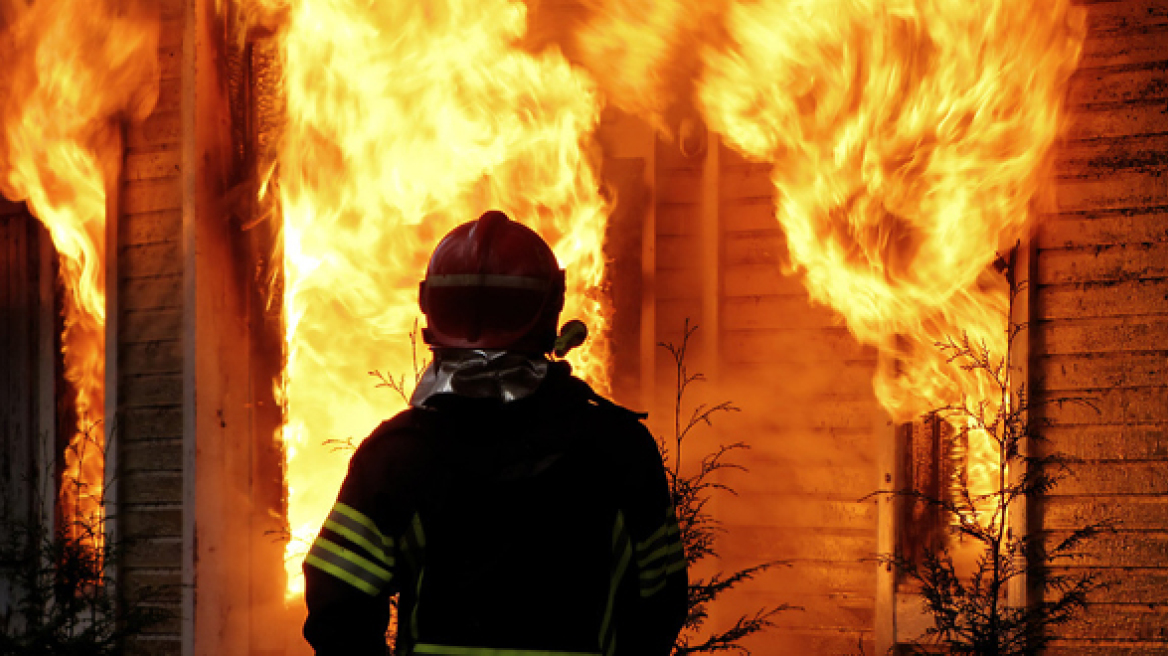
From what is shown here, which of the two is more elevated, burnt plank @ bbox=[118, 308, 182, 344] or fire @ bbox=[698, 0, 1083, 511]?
fire @ bbox=[698, 0, 1083, 511]

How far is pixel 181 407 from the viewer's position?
698 centimetres

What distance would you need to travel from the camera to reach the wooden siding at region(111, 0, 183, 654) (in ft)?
23.0

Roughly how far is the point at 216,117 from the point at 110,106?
0.65m

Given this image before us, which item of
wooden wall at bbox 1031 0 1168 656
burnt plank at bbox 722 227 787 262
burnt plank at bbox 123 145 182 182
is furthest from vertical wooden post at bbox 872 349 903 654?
burnt plank at bbox 123 145 182 182

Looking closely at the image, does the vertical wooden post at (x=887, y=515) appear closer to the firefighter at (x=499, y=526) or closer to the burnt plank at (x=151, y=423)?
the firefighter at (x=499, y=526)

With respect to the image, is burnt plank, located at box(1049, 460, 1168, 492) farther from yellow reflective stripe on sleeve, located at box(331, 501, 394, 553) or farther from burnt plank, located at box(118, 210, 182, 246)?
burnt plank, located at box(118, 210, 182, 246)

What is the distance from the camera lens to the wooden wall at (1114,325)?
17.9ft

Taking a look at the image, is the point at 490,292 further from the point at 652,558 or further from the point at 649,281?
the point at 649,281

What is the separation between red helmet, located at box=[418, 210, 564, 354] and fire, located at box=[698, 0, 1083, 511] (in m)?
3.57

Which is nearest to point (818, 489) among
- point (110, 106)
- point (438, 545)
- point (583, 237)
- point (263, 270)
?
point (583, 237)

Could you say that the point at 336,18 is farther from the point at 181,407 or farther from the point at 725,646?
the point at 725,646

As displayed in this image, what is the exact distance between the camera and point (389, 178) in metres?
7.65

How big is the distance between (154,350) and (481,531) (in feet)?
16.6

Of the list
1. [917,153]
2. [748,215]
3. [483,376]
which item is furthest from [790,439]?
[483,376]
